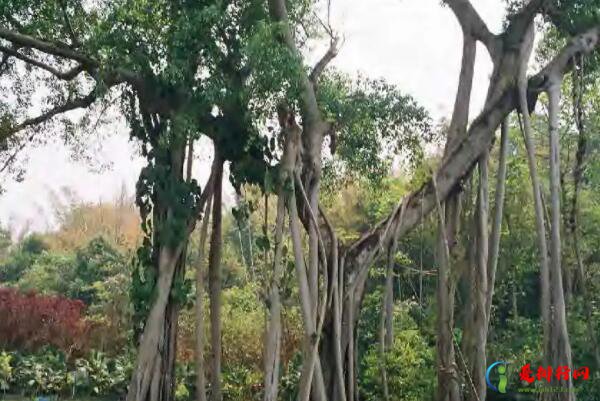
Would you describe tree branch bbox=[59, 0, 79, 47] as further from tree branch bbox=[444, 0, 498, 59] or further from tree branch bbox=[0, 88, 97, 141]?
tree branch bbox=[444, 0, 498, 59]

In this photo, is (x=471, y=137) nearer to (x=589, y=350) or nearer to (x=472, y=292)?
(x=472, y=292)

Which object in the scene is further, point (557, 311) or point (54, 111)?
point (54, 111)

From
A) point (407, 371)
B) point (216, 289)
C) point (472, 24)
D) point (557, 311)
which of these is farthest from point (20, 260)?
point (557, 311)

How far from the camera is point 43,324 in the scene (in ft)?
34.6

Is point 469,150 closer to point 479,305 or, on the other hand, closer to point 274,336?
point 479,305

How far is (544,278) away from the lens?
368 centimetres

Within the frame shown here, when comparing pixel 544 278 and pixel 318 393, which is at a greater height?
pixel 544 278

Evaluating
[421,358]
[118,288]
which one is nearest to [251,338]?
[421,358]

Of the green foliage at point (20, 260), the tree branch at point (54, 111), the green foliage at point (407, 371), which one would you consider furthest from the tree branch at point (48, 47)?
the green foliage at point (20, 260)

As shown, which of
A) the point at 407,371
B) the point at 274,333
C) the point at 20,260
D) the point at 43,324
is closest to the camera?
the point at 274,333

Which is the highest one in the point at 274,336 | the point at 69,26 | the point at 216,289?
the point at 69,26

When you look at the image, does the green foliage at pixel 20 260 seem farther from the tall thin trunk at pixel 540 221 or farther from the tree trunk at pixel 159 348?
the tall thin trunk at pixel 540 221

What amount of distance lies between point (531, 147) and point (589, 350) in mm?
3433

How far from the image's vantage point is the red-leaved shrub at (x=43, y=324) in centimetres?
1039
